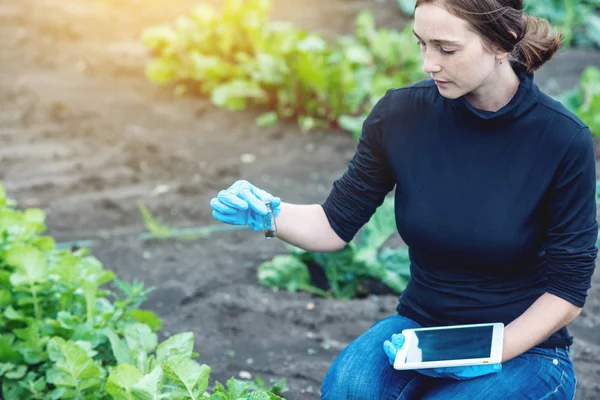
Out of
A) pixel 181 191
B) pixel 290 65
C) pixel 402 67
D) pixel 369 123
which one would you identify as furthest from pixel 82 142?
pixel 369 123

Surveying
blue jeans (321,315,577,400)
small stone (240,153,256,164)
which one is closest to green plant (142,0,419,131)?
small stone (240,153,256,164)

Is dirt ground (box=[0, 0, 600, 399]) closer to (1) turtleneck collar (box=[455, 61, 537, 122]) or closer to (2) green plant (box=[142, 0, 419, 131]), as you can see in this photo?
(2) green plant (box=[142, 0, 419, 131])

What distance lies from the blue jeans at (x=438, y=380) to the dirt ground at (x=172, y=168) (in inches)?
24.8

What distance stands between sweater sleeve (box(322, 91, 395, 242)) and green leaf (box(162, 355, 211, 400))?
55 cm

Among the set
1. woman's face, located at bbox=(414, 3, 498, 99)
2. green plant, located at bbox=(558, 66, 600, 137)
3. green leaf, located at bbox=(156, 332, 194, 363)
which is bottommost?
green leaf, located at bbox=(156, 332, 194, 363)

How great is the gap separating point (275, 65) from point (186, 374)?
3.70m

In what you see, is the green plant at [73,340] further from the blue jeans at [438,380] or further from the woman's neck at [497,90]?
the woman's neck at [497,90]

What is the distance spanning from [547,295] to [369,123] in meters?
0.61

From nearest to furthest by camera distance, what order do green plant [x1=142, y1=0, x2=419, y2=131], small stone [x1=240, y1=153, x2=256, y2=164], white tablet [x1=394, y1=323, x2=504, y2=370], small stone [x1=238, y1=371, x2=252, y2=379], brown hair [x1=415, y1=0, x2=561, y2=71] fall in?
brown hair [x1=415, y1=0, x2=561, y2=71]
white tablet [x1=394, y1=323, x2=504, y2=370]
small stone [x1=238, y1=371, x2=252, y2=379]
small stone [x1=240, y1=153, x2=256, y2=164]
green plant [x1=142, y1=0, x2=419, y2=131]

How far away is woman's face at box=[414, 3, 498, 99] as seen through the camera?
6.22 ft

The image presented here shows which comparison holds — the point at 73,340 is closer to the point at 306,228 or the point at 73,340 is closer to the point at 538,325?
the point at 306,228

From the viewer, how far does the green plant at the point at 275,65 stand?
5.37 m

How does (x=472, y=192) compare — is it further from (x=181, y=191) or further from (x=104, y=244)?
(x=181, y=191)

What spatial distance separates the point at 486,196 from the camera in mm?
2043
